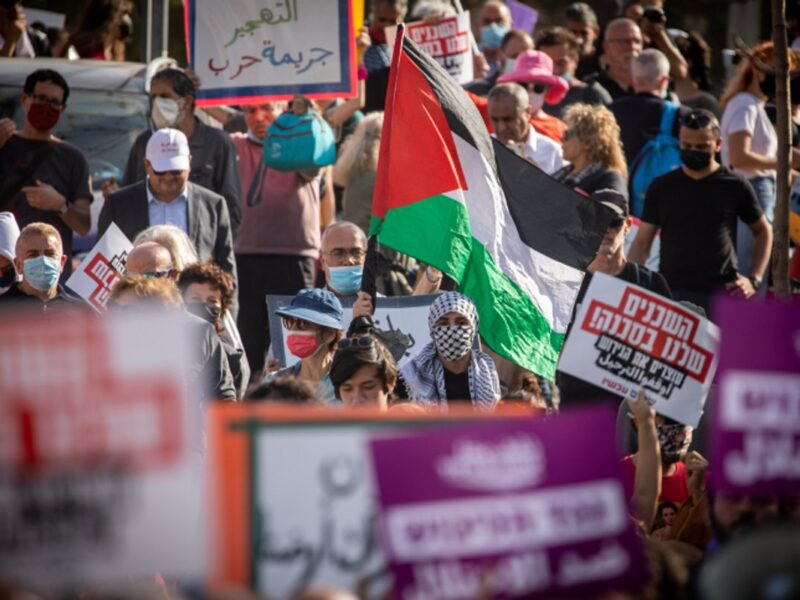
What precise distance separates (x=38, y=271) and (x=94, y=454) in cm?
489

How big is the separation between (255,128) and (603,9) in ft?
17.3

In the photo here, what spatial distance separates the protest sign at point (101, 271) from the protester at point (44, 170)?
1.38 m

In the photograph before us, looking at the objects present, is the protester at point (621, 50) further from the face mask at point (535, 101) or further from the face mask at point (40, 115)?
the face mask at point (40, 115)

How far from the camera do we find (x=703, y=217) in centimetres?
987

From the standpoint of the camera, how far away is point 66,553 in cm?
395

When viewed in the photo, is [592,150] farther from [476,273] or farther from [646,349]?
[646,349]

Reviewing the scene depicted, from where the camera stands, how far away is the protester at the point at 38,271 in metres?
8.72

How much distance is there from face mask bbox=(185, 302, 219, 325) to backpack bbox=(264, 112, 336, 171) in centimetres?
206

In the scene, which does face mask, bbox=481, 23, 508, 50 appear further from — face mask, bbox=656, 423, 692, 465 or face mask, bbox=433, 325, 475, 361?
face mask, bbox=656, 423, 692, 465

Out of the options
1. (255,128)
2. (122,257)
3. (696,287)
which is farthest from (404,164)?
(255,128)

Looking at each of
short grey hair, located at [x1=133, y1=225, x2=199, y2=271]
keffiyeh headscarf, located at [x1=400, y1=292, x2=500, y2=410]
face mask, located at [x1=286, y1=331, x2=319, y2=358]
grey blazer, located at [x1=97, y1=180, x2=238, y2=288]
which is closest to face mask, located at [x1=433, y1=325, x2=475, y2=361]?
keffiyeh headscarf, located at [x1=400, y1=292, x2=500, y2=410]

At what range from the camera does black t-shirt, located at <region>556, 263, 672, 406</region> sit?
8383 millimetres

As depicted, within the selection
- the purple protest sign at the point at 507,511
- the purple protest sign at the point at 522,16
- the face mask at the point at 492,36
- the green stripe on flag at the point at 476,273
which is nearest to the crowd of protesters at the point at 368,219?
the green stripe on flag at the point at 476,273

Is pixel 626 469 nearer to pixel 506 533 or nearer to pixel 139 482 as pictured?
pixel 506 533
